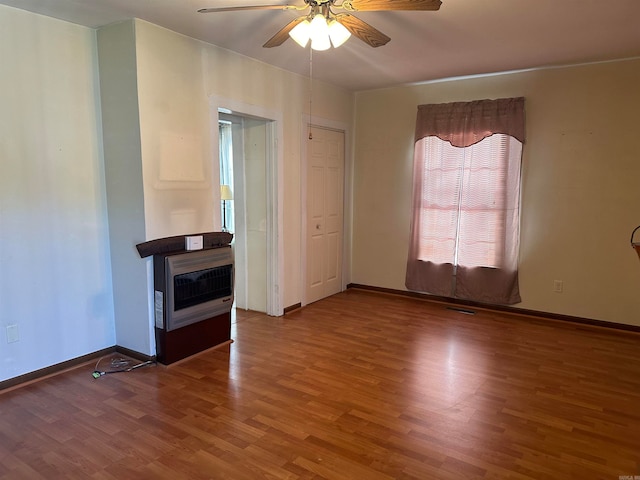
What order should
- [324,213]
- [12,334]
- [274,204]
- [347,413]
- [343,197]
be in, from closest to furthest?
[347,413], [12,334], [274,204], [324,213], [343,197]

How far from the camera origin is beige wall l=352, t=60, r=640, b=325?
12.8ft

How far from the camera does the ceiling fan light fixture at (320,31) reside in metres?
2.20

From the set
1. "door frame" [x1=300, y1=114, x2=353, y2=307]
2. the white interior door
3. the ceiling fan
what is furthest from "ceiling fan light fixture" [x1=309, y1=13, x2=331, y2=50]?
the white interior door

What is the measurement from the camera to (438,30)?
3.03 meters

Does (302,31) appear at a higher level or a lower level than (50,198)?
higher

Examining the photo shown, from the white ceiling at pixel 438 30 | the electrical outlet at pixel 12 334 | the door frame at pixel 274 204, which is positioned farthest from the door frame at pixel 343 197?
the electrical outlet at pixel 12 334

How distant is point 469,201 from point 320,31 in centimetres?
295

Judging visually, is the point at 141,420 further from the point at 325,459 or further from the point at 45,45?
the point at 45,45

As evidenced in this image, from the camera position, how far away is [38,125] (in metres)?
2.86

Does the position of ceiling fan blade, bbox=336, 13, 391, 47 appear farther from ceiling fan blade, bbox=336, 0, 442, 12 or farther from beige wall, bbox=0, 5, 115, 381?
beige wall, bbox=0, 5, 115, 381

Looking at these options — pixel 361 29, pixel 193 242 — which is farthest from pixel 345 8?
pixel 193 242

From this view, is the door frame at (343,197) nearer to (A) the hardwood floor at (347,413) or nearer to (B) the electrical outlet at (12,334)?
(A) the hardwood floor at (347,413)

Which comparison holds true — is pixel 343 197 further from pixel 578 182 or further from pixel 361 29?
pixel 361 29

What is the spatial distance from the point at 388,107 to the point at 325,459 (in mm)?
4110
